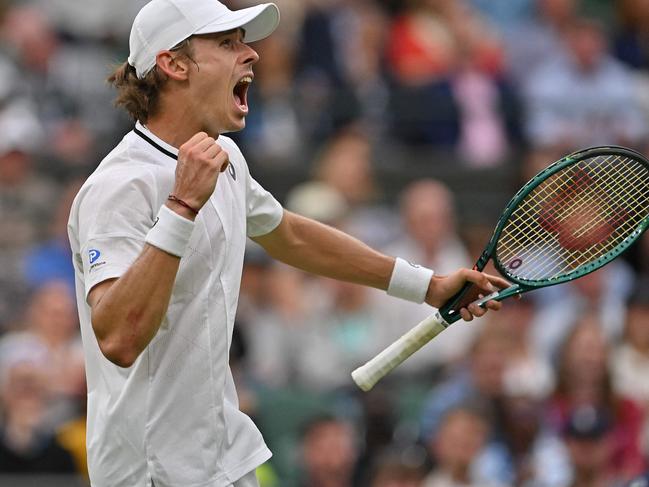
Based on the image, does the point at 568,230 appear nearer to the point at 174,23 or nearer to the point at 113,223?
the point at 174,23

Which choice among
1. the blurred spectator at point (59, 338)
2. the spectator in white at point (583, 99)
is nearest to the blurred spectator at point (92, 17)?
the spectator in white at point (583, 99)

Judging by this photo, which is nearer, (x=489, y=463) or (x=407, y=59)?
(x=489, y=463)

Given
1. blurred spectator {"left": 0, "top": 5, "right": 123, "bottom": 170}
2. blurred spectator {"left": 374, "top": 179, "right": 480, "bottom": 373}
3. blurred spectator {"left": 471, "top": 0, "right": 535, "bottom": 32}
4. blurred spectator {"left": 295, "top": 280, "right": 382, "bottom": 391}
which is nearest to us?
blurred spectator {"left": 295, "top": 280, "right": 382, "bottom": 391}

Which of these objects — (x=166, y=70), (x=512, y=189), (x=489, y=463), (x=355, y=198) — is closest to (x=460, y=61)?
(x=512, y=189)

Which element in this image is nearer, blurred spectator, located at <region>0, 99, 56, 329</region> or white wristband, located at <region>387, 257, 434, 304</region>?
white wristband, located at <region>387, 257, 434, 304</region>

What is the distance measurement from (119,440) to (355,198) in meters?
6.10

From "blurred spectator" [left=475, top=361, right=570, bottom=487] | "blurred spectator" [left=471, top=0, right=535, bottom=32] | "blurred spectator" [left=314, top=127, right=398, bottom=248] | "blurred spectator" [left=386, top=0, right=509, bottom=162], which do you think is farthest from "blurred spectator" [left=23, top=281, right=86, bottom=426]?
"blurred spectator" [left=471, top=0, right=535, bottom=32]

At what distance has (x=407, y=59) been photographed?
12477 mm

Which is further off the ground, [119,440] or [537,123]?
[119,440]

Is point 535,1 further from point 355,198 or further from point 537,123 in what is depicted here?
point 355,198

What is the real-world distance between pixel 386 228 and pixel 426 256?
2.14 ft

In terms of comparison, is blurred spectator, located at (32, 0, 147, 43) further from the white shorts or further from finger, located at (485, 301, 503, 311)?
the white shorts

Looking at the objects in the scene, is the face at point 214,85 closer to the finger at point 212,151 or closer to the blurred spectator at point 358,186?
the finger at point 212,151

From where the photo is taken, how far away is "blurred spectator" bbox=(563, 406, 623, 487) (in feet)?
26.5
